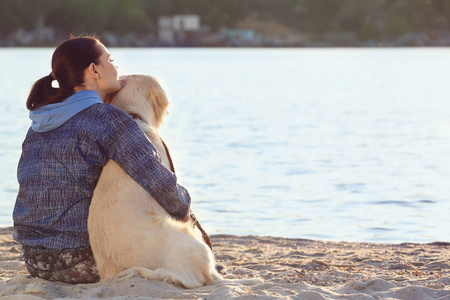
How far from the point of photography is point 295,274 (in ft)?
15.9

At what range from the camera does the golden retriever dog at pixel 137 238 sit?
371cm

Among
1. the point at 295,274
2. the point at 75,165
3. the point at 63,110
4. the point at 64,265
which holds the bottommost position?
the point at 295,274

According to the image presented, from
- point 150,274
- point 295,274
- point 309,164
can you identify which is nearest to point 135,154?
point 150,274

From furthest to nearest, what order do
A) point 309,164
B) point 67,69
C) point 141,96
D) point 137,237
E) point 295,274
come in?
point 309,164, point 295,274, point 141,96, point 67,69, point 137,237

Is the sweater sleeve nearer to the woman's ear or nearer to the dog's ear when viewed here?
the woman's ear

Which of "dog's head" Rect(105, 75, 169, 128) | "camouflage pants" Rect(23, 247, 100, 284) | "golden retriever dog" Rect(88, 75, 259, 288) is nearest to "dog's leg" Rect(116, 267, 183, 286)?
"golden retriever dog" Rect(88, 75, 259, 288)

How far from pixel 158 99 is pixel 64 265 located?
108cm

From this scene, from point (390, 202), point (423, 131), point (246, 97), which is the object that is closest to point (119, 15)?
point (246, 97)

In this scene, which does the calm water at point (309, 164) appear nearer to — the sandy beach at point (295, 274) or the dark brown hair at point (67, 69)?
the sandy beach at point (295, 274)

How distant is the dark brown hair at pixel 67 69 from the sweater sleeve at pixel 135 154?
0.32 meters

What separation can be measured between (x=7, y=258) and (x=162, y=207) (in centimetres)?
271

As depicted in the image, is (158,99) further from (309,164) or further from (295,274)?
(309,164)

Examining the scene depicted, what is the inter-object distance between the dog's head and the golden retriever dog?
42 centimetres

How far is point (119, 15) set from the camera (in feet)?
374
